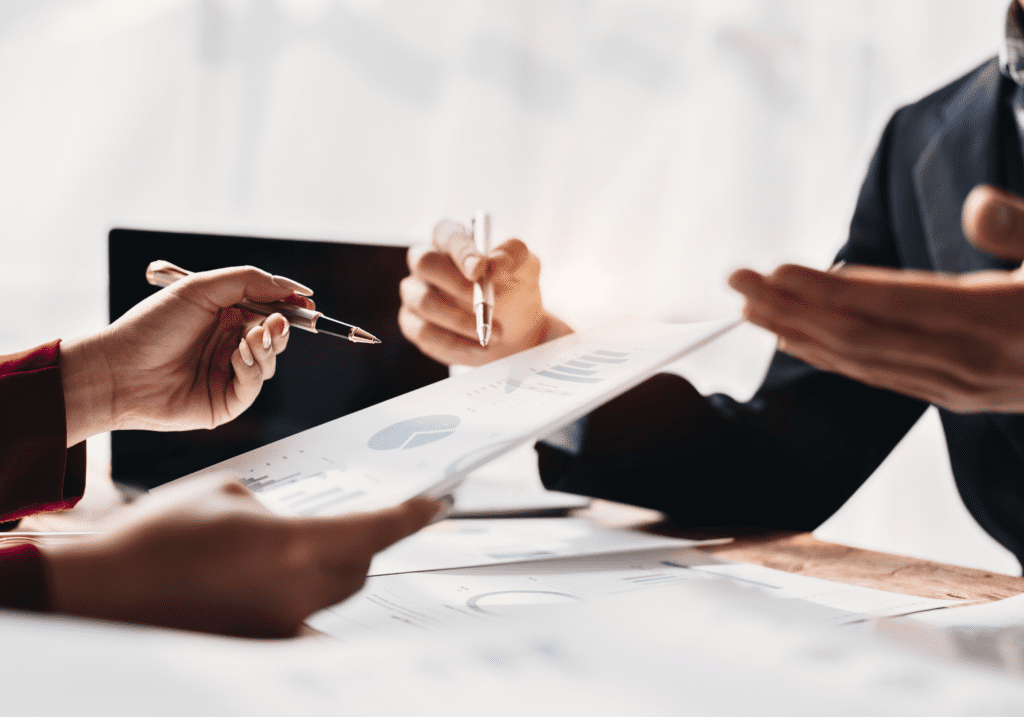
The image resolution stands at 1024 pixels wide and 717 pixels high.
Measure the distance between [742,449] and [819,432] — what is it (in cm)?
9

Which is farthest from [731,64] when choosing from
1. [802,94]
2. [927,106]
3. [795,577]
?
[795,577]

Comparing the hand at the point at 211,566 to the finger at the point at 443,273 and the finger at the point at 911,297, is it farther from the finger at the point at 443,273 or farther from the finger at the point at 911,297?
the finger at the point at 443,273

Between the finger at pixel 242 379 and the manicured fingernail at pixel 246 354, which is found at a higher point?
the manicured fingernail at pixel 246 354

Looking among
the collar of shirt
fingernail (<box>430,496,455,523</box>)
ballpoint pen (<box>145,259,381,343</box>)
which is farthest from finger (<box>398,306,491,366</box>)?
the collar of shirt

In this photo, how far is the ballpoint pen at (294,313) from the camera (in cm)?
47

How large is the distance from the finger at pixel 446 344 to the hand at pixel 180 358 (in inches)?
4.9

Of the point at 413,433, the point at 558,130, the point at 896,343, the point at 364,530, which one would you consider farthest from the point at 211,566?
the point at 558,130

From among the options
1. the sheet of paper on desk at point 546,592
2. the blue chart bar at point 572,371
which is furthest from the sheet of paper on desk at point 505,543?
the blue chart bar at point 572,371

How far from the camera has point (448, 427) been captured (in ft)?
1.22

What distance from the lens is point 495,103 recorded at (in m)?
1.21

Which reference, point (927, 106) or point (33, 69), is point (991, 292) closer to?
point (927, 106)

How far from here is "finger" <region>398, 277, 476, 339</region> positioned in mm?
607

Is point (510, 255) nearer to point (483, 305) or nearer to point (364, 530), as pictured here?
point (483, 305)

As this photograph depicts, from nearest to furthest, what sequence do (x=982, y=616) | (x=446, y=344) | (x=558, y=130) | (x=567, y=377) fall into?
(x=982, y=616) → (x=567, y=377) → (x=446, y=344) → (x=558, y=130)
